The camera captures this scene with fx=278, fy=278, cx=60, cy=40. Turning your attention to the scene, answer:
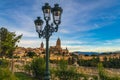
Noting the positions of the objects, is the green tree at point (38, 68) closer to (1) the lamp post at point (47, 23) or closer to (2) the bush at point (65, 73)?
(2) the bush at point (65, 73)

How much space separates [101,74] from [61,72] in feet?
19.2

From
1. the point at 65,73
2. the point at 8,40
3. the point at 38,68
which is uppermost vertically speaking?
the point at 8,40

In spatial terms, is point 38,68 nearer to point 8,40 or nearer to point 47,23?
point 8,40

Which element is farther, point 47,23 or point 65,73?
point 65,73

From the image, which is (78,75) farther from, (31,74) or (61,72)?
(31,74)

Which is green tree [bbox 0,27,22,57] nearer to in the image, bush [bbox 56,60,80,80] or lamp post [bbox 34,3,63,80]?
bush [bbox 56,60,80,80]

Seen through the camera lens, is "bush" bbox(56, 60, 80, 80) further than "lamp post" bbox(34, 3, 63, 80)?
Yes

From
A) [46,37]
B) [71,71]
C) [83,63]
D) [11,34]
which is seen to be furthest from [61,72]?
[83,63]

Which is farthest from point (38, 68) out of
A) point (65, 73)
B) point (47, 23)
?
point (47, 23)

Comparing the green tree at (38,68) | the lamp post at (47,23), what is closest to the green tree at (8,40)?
the green tree at (38,68)

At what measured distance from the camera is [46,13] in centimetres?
1298

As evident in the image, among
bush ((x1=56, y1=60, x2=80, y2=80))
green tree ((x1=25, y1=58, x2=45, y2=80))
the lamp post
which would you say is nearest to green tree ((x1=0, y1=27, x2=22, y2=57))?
green tree ((x1=25, y1=58, x2=45, y2=80))

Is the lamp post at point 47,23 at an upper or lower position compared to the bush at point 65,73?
upper

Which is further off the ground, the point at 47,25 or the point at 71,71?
the point at 47,25
